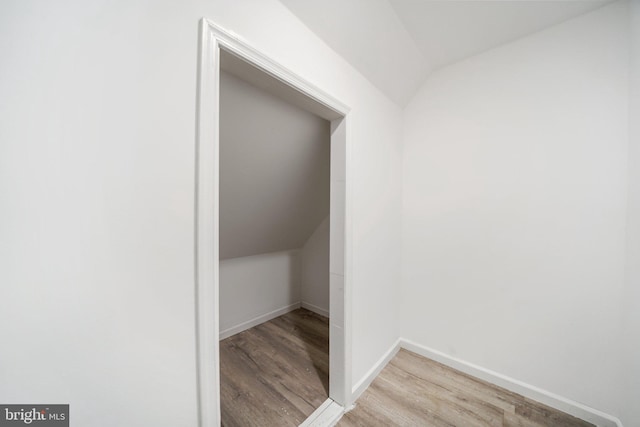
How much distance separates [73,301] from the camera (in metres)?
0.55

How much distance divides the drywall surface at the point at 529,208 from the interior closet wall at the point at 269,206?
40.2 inches

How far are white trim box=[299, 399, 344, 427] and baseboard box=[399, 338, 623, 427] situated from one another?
3.14ft

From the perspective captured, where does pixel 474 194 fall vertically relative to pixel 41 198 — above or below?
above

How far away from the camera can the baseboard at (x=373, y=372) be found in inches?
59.3

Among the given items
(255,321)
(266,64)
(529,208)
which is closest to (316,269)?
(255,321)

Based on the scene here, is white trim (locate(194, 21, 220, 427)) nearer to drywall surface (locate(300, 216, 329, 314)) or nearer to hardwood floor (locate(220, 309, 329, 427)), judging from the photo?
hardwood floor (locate(220, 309, 329, 427))

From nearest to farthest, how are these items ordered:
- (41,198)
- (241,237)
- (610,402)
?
(41,198), (610,402), (241,237)

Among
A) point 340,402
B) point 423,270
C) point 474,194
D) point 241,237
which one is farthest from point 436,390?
point 241,237

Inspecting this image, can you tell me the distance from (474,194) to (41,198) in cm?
227

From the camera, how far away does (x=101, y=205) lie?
58cm

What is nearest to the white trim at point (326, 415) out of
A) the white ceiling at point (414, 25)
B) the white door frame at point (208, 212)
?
the white door frame at point (208, 212)

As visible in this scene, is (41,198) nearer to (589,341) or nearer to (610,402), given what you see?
(589,341)

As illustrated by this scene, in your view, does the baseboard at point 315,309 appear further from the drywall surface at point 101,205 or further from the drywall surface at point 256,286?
the drywall surface at point 101,205

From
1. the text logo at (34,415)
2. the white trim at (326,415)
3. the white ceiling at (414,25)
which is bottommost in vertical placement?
the white trim at (326,415)
